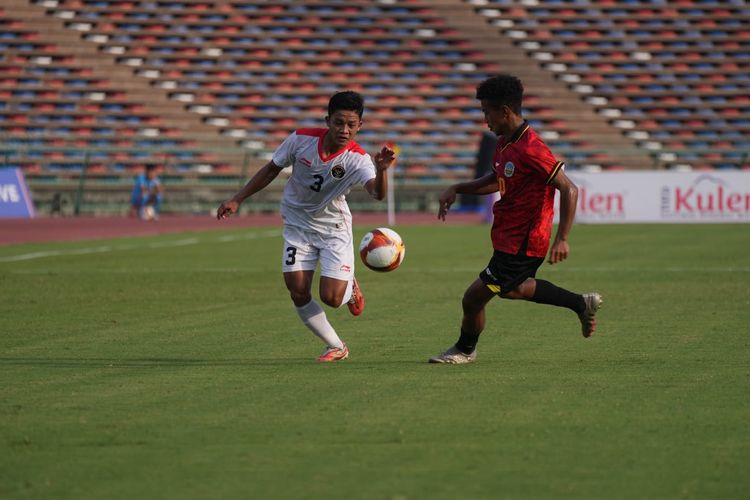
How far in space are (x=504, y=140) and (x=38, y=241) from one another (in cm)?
2052

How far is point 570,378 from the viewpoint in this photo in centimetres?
809

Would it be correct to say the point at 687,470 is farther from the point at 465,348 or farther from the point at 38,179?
the point at 38,179

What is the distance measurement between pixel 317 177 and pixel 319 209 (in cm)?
25

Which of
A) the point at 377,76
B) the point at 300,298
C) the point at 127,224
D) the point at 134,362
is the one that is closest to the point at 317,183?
the point at 300,298

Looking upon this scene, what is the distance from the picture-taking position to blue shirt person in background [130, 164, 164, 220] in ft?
128

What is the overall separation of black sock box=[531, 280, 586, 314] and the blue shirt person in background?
1206 inches

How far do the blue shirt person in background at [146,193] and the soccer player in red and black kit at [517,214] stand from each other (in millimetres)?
30617

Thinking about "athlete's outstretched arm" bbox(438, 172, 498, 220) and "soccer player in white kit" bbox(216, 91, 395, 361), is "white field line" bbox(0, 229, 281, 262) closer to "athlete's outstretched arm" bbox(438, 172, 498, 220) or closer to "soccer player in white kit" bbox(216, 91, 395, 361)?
"soccer player in white kit" bbox(216, 91, 395, 361)

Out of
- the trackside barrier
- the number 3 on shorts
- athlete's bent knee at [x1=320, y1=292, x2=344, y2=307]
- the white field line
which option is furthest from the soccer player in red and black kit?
the trackside barrier

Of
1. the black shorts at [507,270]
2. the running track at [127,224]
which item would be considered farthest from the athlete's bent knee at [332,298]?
the running track at [127,224]

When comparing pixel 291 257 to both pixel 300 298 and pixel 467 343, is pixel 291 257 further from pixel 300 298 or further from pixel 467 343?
pixel 467 343

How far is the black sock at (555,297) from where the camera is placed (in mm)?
8789

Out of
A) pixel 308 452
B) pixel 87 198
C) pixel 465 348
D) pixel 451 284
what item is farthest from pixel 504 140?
pixel 87 198

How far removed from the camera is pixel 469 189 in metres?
9.06
